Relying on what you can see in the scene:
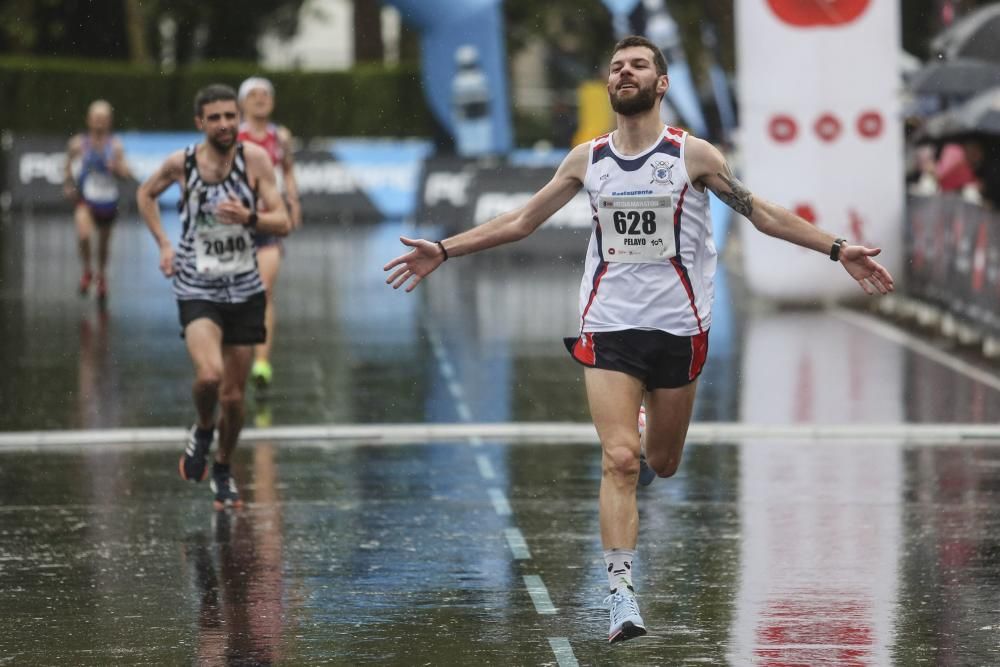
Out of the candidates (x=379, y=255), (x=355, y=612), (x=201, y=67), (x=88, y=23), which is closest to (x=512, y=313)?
(x=379, y=255)

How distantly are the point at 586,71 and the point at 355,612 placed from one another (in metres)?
56.4

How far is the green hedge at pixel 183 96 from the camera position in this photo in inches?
1929

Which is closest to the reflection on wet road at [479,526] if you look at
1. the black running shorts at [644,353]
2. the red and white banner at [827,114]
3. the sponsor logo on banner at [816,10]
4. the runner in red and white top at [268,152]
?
the runner in red and white top at [268,152]

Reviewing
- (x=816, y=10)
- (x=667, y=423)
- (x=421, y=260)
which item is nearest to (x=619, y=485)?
(x=667, y=423)

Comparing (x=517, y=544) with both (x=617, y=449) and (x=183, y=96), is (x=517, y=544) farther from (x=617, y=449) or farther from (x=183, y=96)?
(x=183, y=96)

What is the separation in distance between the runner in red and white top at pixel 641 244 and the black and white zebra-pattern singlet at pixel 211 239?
265 cm

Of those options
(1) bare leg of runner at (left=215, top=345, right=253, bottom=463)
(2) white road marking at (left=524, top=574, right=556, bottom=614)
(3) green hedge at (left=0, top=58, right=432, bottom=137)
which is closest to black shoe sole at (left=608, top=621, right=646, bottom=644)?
(2) white road marking at (left=524, top=574, right=556, bottom=614)

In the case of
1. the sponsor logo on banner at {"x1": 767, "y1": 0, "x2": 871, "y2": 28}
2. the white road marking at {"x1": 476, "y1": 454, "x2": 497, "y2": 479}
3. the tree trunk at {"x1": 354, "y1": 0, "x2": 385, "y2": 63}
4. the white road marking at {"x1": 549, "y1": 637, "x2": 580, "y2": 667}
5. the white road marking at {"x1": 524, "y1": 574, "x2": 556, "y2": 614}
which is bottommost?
the white road marking at {"x1": 476, "y1": 454, "x2": 497, "y2": 479}

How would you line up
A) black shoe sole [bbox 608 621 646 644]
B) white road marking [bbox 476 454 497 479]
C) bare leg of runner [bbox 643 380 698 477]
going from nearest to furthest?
black shoe sole [bbox 608 621 646 644] → bare leg of runner [bbox 643 380 698 477] → white road marking [bbox 476 454 497 479]

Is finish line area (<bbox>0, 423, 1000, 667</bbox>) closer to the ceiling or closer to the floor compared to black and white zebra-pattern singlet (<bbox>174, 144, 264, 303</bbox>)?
closer to the floor

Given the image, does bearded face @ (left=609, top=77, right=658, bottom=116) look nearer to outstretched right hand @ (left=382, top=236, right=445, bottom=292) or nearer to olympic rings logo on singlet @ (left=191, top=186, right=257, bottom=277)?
outstretched right hand @ (left=382, top=236, right=445, bottom=292)

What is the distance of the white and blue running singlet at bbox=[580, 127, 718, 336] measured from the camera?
7398 mm

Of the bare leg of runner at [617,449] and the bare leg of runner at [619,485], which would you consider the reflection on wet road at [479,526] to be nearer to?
the bare leg of runner at [619,485]

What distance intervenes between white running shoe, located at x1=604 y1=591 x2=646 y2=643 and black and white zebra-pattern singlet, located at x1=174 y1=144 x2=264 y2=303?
3.73m
